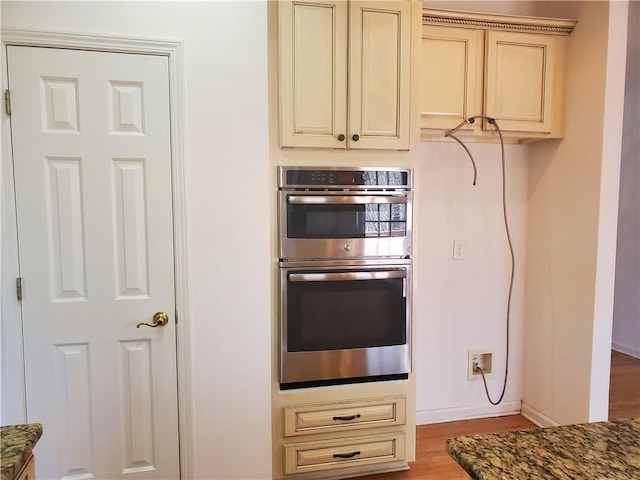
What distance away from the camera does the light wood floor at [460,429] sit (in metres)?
2.28

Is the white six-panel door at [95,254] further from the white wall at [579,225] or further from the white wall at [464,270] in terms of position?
the white wall at [579,225]

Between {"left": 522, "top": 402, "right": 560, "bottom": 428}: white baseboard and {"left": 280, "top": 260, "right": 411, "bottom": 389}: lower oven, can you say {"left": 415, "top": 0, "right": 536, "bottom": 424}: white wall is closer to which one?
{"left": 522, "top": 402, "right": 560, "bottom": 428}: white baseboard

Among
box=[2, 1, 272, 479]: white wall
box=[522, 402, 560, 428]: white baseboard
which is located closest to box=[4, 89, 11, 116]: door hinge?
box=[2, 1, 272, 479]: white wall

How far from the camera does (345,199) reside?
2.05 m

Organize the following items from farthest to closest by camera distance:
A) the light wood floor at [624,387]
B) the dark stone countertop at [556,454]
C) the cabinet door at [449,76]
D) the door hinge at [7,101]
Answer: the light wood floor at [624,387]
the cabinet door at [449,76]
the door hinge at [7,101]
the dark stone countertop at [556,454]

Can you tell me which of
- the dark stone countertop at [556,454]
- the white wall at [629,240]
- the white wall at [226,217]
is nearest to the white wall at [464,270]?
the white wall at [226,217]

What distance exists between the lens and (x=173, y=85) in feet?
6.00

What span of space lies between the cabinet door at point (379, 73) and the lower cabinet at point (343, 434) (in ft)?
4.27

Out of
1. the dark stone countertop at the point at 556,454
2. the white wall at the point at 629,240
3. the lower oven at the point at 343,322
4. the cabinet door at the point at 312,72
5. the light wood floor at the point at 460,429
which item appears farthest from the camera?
the white wall at the point at 629,240

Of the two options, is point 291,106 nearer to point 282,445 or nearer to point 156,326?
point 156,326

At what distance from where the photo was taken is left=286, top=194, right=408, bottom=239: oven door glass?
2.02 m

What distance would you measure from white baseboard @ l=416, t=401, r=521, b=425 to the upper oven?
133 centimetres

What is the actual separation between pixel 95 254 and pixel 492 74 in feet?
7.48

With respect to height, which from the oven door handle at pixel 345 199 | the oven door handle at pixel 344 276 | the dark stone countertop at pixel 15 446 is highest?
the oven door handle at pixel 345 199
